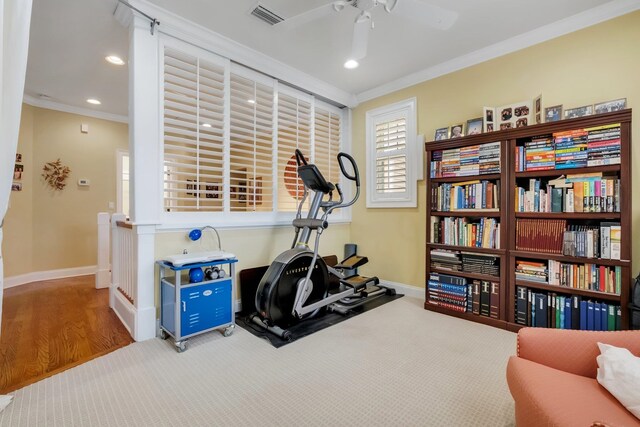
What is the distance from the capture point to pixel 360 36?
2188 millimetres

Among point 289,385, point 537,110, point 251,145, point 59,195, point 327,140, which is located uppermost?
point 327,140

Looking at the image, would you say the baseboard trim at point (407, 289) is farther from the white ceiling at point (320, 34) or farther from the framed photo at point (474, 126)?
the white ceiling at point (320, 34)

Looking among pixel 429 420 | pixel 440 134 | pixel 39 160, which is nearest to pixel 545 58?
pixel 440 134

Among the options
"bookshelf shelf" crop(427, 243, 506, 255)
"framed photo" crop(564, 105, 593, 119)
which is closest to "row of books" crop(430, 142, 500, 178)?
"framed photo" crop(564, 105, 593, 119)

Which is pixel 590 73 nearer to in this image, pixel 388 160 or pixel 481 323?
pixel 388 160

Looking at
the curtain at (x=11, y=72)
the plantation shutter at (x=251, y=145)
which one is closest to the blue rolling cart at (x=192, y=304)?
the plantation shutter at (x=251, y=145)

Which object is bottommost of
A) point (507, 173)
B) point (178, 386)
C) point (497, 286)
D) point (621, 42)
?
point (178, 386)

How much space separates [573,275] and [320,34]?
10.2ft

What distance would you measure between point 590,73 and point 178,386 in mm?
4064

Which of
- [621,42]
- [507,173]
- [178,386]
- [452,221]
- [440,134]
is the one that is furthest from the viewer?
[440,134]

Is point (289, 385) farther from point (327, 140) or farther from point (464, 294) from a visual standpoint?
point (327, 140)

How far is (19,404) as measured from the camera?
1643mm

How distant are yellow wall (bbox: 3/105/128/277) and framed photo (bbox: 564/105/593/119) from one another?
20.6ft

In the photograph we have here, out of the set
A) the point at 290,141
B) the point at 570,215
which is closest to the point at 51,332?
the point at 290,141
